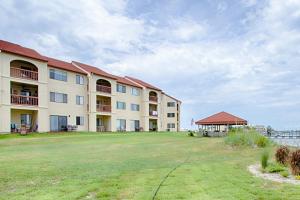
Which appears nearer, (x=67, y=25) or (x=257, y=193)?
(x=257, y=193)

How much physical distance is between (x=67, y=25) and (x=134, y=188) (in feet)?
74.2

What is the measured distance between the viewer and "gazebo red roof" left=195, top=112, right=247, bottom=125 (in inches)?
1398

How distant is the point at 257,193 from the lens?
25.0 feet

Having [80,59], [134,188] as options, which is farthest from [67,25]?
[134,188]

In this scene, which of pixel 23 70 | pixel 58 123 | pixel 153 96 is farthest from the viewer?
pixel 153 96

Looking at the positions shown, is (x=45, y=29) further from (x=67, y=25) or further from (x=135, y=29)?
(x=135, y=29)

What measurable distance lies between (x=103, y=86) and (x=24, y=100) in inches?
535

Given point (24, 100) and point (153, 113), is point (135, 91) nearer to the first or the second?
point (153, 113)

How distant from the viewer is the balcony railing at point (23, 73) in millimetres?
31623

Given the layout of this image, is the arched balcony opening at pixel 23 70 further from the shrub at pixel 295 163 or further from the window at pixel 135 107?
the shrub at pixel 295 163

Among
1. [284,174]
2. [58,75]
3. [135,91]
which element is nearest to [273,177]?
[284,174]

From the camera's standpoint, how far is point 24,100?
1281 inches

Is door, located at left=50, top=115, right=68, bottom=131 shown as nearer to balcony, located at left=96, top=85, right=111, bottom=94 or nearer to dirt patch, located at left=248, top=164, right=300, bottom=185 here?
balcony, located at left=96, top=85, right=111, bottom=94

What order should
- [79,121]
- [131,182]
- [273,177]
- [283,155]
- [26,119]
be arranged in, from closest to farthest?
[131,182], [273,177], [283,155], [26,119], [79,121]
